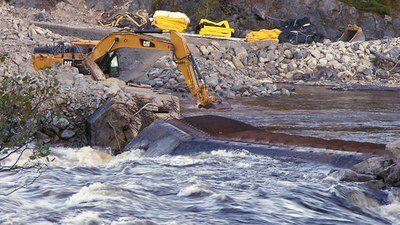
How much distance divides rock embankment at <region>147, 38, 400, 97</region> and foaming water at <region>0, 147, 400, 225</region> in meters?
20.1

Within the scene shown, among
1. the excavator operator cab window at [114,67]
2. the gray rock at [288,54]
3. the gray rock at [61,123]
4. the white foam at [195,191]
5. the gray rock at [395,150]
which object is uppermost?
the gray rock at [395,150]

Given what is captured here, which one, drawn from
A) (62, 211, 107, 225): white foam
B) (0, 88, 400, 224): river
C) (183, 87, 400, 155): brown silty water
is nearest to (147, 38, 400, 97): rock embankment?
(183, 87, 400, 155): brown silty water

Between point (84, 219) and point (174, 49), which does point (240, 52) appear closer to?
point (174, 49)

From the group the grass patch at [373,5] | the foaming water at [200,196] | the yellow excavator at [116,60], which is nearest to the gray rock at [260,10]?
the grass patch at [373,5]

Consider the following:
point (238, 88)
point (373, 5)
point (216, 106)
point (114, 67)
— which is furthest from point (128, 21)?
point (216, 106)

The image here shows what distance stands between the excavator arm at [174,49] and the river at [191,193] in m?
5.75

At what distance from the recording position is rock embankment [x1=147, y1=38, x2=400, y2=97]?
34.9m

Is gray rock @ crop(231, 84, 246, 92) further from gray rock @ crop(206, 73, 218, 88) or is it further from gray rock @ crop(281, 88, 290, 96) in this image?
gray rock @ crop(281, 88, 290, 96)

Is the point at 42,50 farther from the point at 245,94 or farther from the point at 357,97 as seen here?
the point at 357,97

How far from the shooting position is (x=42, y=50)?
24.5 meters

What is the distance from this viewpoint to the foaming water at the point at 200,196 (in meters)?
9.12

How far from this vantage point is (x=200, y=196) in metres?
10.2

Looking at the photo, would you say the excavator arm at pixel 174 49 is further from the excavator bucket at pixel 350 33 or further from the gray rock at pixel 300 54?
the excavator bucket at pixel 350 33

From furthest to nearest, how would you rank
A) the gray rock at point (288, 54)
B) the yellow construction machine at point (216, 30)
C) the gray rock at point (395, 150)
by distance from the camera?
the yellow construction machine at point (216, 30) → the gray rock at point (288, 54) → the gray rock at point (395, 150)
